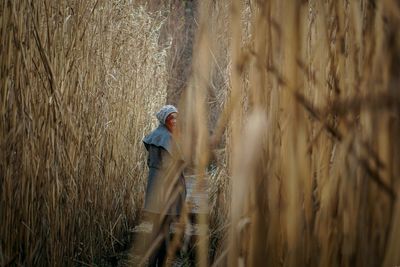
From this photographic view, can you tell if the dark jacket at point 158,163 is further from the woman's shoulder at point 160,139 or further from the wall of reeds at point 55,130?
the wall of reeds at point 55,130

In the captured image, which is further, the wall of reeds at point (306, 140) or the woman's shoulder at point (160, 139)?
the woman's shoulder at point (160, 139)

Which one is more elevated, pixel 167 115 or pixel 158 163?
pixel 167 115

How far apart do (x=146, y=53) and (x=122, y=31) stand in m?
0.51

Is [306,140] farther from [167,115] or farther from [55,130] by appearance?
[167,115]

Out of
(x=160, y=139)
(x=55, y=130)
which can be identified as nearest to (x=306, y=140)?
(x=55, y=130)

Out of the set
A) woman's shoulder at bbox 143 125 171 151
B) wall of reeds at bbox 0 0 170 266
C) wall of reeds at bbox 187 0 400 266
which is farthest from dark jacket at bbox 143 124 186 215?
wall of reeds at bbox 187 0 400 266

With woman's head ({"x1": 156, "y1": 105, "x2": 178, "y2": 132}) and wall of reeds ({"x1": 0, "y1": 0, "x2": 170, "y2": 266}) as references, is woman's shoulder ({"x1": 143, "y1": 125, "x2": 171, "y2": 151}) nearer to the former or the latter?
woman's head ({"x1": 156, "y1": 105, "x2": 178, "y2": 132})

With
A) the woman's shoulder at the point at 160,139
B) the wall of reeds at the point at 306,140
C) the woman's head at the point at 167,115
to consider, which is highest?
the woman's head at the point at 167,115

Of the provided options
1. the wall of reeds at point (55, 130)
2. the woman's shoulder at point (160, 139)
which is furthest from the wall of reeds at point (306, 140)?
the woman's shoulder at point (160, 139)

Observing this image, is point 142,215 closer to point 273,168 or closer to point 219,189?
point 219,189

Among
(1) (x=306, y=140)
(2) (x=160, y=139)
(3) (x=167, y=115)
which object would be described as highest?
(3) (x=167, y=115)

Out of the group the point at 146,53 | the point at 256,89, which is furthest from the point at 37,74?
the point at 146,53

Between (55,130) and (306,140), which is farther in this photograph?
(55,130)

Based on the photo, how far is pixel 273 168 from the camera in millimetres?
548
